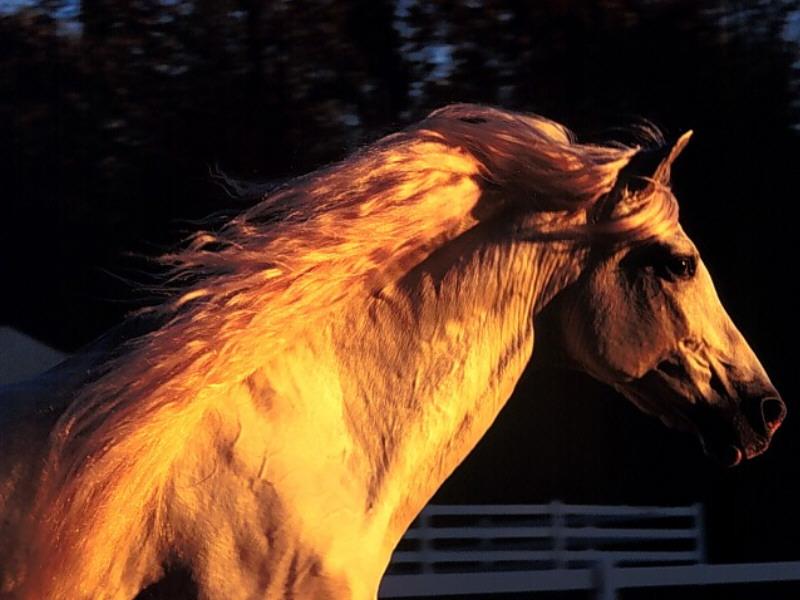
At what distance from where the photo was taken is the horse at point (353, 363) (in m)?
2.34

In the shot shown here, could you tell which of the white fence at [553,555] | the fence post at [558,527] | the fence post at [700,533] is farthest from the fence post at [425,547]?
the fence post at [700,533]

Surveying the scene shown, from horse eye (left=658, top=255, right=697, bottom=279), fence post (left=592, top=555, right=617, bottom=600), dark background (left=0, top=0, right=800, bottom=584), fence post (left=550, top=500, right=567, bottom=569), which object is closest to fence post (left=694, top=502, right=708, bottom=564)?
dark background (left=0, top=0, right=800, bottom=584)

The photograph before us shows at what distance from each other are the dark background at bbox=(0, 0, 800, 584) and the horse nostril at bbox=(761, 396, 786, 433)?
18.8ft

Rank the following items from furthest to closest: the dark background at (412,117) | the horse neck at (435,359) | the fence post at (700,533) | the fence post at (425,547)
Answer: the fence post at (700,533)
the dark background at (412,117)
the fence post at (425,547)
the horse neck at (435,359)

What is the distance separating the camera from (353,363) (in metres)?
2.59

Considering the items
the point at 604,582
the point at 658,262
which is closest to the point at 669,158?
the point at 658,262

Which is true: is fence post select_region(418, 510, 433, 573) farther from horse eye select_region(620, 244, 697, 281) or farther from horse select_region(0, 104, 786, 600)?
horse eye select_region(620, 244, 697, 281)

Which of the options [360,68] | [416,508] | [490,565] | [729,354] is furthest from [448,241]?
[490,565]

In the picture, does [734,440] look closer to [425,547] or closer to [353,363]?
[353,363]

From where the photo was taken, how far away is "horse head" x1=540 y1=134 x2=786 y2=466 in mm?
2816

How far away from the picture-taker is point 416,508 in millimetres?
2662

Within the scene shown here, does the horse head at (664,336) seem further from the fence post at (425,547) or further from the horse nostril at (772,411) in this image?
the fence post at (425,547)

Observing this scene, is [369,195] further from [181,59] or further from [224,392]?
[181,59]

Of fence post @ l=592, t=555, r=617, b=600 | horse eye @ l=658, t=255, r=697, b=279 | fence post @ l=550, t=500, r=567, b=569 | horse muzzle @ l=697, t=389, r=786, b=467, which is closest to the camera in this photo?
horse eye @ l=658, t=255, r=697, b=279
